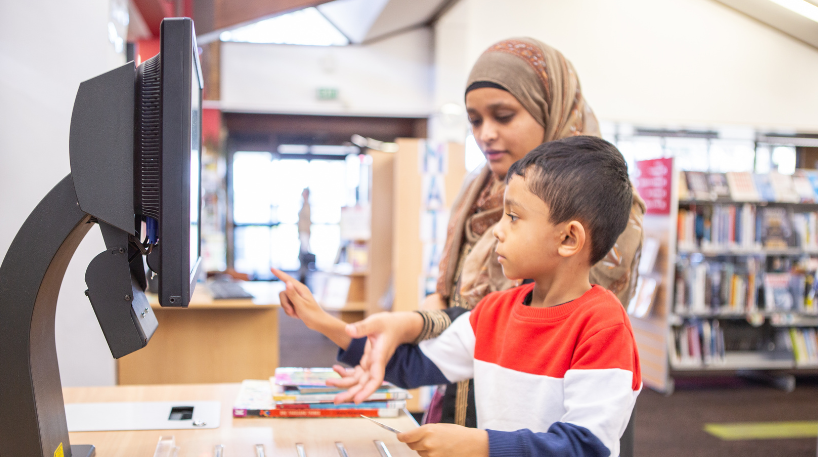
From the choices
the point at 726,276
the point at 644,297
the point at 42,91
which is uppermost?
the point at 42,91

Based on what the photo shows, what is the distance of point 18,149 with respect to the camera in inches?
70.0

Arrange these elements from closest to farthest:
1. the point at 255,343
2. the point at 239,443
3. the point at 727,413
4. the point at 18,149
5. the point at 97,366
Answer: the point at 239,443
the point at 18,149
the point at 97,366
the point at 255,343
the point at 727,413

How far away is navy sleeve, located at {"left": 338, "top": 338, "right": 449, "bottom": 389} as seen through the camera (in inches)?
41.9

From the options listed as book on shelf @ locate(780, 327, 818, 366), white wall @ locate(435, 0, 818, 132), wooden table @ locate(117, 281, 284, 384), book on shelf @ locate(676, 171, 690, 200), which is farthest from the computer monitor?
book on shelf @ locate(780, 327, 818, 366)

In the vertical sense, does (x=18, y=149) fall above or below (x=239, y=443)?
above

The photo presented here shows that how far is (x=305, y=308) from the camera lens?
1.03 metres

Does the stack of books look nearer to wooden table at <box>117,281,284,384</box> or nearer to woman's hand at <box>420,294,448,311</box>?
woman's hand at <box>420,294,448,311</box>

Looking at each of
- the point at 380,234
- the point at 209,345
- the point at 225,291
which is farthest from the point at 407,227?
the point at 209,345

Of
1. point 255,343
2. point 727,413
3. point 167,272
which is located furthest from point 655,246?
point 167,272

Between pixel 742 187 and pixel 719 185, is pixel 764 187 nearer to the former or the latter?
pixel 742 187

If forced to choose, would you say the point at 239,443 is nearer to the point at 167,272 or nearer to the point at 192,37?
the point at 167,272

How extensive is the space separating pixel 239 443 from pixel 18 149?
131cm

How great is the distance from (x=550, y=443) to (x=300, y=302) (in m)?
0.49

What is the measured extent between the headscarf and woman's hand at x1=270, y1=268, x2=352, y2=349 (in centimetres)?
30
